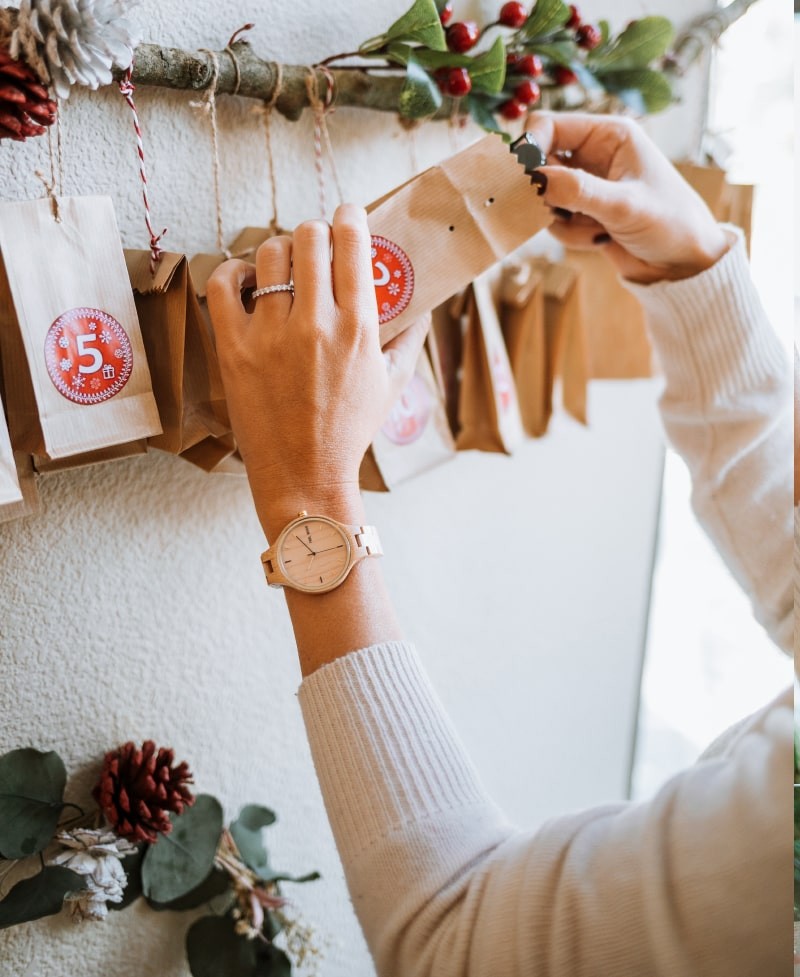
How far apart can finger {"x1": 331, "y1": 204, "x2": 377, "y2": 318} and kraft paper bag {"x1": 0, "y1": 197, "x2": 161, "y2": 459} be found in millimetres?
137

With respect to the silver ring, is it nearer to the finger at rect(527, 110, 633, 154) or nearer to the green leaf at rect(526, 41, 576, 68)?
the finger at rect(527, 110, 633, 154)

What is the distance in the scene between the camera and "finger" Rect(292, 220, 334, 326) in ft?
1.63

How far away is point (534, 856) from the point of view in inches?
17.7

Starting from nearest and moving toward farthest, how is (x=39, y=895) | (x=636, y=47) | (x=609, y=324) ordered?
(x=39, y=895) < (x=636, y=47) < (x=609, y=324)

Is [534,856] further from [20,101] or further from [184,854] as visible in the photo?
[20,101]

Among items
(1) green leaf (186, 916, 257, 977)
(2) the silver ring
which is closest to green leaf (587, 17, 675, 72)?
(2) the silver ring

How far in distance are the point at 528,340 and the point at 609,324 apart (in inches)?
6.1

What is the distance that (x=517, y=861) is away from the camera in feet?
1.48

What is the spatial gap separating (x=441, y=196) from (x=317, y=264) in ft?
0.53

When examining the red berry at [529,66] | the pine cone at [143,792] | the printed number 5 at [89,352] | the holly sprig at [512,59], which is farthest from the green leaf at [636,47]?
the pine cone at [143,792]

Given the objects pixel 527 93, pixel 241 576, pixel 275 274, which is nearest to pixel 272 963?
pixel 241 576

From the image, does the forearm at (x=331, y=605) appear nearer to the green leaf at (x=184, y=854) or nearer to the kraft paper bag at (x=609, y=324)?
the green leaf at (x=184, y=854)

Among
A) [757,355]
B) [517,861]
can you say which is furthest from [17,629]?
[757,355]

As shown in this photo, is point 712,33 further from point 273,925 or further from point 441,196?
point 273,925
